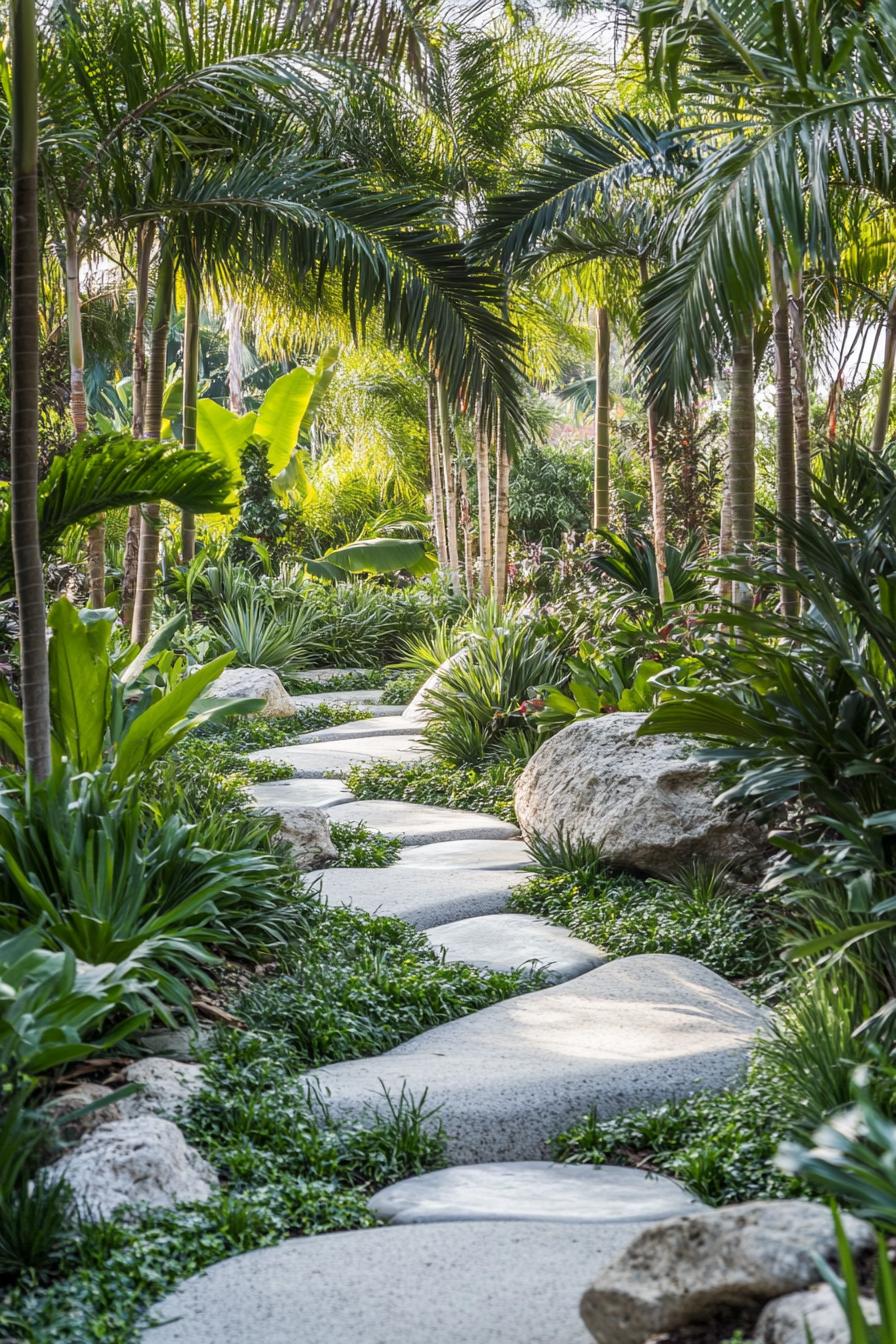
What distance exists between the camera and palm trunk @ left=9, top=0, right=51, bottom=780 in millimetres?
4531

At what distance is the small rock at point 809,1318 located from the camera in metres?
1.93

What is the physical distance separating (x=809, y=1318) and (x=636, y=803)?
4163 mm

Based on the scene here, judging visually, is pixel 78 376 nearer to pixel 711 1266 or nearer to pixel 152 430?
pixel 152 430

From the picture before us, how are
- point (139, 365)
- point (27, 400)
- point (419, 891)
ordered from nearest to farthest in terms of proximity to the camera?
point (27, 400) → point (419, 891) → point (139, 365)

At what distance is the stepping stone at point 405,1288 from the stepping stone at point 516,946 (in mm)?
2168

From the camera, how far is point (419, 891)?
6.11 meters

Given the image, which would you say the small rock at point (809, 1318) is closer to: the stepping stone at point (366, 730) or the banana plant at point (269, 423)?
the stepping stone at point (366, 730)

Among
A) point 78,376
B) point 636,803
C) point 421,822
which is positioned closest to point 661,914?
point 636,803

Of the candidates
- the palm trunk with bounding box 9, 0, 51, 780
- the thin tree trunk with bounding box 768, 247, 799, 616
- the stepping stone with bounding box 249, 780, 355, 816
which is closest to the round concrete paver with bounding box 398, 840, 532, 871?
the stepping stone with bounding box 249, 780, 355, 816

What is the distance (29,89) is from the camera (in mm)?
4539

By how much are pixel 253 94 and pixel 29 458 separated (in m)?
4.25

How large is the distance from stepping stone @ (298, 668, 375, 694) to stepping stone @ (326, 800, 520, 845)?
5579 mm

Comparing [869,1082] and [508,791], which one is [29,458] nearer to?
[869,1082]

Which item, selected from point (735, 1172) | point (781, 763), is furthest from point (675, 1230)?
point (781, 763)
